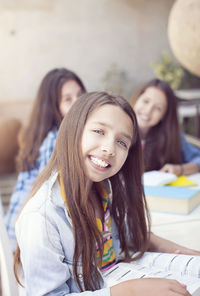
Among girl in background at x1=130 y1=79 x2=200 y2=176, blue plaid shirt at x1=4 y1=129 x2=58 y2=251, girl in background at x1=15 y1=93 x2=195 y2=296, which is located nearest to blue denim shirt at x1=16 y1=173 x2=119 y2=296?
girl in background at x1=15 y1=93 x2=195 y2=296

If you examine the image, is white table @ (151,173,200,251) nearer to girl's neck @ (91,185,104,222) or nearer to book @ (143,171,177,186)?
book @ (143,171,177,186)

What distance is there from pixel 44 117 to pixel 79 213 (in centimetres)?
101

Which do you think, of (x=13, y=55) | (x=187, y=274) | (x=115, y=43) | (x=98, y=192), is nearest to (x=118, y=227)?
(x=98, y=192)

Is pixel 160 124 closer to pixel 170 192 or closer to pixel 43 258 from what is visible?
pixel 170 192

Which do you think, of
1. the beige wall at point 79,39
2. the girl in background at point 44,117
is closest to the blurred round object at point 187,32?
the girl in background at point 44,117

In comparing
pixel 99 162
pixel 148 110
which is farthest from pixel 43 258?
pixel 148 110

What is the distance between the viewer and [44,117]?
5.85 feet

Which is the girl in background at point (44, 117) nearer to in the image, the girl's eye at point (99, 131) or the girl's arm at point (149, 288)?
the girl's eye at point (99, 131)

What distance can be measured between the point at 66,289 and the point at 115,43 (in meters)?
4.78

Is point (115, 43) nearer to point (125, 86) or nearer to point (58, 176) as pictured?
point (125, 86)

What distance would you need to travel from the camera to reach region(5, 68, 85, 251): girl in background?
1750mm

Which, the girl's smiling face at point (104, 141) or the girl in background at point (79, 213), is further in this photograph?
the girl's smiling face at point (104, 141)

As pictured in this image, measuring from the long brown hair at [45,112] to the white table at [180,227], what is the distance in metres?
0.74

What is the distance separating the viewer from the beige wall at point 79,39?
15.6ft
